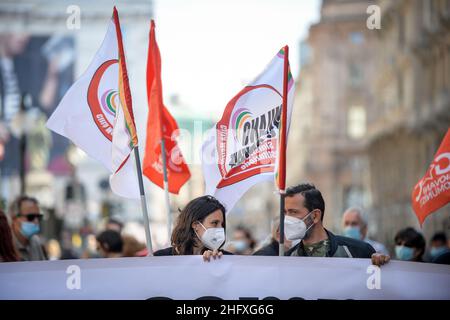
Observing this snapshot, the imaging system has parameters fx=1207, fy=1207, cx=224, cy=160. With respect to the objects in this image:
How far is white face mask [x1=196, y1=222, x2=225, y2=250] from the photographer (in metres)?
6.96

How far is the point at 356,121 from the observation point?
95688 millimetres

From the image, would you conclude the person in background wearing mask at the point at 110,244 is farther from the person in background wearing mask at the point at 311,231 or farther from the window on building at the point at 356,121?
the window on building at the point at 356,121

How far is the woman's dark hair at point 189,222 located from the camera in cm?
707

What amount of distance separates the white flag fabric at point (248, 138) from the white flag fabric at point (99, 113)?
0.61 metres

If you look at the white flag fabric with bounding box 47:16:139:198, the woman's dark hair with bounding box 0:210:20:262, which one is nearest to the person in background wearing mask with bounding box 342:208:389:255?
the white flag fabric with bounding box 47:16:139:198

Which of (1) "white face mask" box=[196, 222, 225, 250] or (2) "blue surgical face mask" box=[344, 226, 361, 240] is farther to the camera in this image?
(2) "blue surgical face mask" box=[344, 226, 361, 240]

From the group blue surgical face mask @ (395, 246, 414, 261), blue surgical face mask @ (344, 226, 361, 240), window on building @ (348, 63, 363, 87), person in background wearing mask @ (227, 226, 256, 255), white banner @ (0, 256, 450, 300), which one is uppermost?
window on building @ (348, 63, 363, 87)

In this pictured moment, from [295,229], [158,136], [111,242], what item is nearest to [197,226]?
[295,229]

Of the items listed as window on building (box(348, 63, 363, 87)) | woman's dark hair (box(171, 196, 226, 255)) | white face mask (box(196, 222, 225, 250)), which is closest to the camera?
white face mask (box(196, 222, 225, 250))

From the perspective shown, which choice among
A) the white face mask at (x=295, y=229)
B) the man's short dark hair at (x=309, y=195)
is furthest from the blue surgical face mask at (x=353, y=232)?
the white face mask at (x=295, y=229)

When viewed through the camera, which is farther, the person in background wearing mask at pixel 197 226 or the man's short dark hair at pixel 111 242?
the man's short dark hair at pixel 111 242

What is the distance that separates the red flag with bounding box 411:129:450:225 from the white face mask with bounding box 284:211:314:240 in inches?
42.5

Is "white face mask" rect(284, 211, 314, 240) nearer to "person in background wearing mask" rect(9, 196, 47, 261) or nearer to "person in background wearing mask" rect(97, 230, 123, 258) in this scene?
"person in background wearing mask" rect(9, 196, 47, 261)

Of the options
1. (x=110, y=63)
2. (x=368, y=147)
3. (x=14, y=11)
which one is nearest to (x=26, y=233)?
(x=110, y=63)
